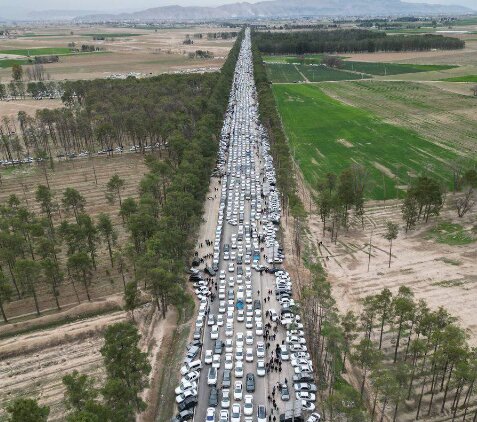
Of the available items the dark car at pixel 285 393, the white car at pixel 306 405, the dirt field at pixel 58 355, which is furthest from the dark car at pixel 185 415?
the white car at pixel 306 405

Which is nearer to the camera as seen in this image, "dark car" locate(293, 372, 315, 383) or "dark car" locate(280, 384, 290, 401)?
"dark car" locate(280, 384, 290, 401)

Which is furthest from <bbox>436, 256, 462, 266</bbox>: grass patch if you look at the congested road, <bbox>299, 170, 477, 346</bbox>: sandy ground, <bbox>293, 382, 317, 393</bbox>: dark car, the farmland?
the farmland

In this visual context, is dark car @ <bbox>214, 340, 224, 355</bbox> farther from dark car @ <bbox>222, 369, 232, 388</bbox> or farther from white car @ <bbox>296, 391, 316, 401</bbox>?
white car @ <bbox>296, 391, 316, 401</bbox>

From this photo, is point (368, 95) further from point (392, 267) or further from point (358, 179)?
point (392, 267)

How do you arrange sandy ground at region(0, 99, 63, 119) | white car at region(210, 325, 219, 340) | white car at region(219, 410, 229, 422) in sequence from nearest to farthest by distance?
white car at region(219, 410, 229, 422) → white car at region(210, 325, 219, 340) → sandy ground at region(0, 99, 63, 119)

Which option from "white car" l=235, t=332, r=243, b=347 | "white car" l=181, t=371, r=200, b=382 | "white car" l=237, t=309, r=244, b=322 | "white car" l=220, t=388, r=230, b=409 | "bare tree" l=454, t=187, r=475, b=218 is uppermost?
"bare tree" l=454, t=187, r=475, b=218

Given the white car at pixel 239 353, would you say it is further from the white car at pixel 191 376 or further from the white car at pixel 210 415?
the white car at pixel 210 415

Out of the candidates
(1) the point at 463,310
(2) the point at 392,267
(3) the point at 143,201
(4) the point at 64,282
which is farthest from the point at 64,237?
(1) the point at 463,310

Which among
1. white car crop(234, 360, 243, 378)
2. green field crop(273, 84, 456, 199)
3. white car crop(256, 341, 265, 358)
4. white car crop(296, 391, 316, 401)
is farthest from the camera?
green field crop(273, 84, 456, 199)
